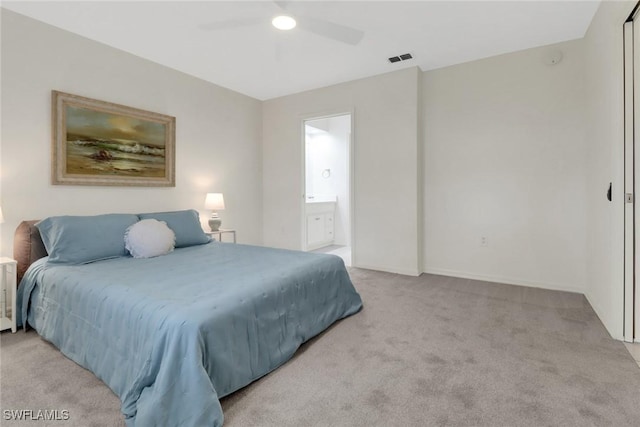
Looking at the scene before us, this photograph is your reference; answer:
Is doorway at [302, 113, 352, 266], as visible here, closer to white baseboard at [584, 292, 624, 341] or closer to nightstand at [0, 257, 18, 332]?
white baseboard at [584, 292, 624, 341]

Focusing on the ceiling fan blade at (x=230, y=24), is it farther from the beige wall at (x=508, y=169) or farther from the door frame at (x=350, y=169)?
the beige wall at (x=508, y=169)

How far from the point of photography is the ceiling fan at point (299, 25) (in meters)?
2.69

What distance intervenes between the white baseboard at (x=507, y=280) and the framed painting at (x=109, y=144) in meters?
3.39

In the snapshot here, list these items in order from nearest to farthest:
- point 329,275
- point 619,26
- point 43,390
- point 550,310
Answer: point 43,390, point 619,26, point 329,275, point 550,310

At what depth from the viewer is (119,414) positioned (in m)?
1.48

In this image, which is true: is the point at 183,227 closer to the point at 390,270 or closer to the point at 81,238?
the point at 81,238

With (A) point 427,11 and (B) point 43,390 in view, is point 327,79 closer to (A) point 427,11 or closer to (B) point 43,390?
(A) point 427,11

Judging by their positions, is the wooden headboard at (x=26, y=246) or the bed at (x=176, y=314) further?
the wooden headboard at (x=26, y=246)

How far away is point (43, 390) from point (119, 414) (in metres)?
0.54

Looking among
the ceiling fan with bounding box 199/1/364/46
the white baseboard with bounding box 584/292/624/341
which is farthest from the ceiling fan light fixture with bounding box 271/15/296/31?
the white baseboard with bounding box 584/292/624/341

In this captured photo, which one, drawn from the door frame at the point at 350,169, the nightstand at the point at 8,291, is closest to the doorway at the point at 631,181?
the door frame at the point at 350,169

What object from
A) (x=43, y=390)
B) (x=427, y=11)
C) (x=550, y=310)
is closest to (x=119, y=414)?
(x=43, y=390)

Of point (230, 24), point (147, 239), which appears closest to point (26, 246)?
point (147, 239)

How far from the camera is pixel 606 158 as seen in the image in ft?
8.00
